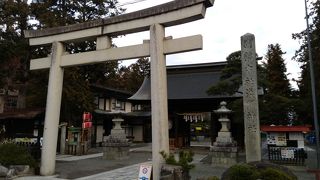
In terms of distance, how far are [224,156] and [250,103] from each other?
26.5ft

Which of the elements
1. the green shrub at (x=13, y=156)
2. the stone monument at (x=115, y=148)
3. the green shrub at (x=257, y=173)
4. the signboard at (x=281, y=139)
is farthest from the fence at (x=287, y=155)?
the green shrub at (x=13, y=156)

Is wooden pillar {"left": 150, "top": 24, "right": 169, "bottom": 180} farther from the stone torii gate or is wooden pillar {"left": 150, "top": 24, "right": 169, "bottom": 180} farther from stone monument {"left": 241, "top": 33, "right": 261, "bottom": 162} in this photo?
stone monument {"left": 241, "top": 33, "right": 261, "bottom": 162}

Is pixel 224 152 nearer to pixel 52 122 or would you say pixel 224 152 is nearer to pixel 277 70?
pixel 52 122

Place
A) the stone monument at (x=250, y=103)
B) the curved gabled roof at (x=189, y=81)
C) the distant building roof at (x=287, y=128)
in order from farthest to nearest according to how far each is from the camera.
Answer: the curved gabled roof at (x=189, y=81) → the distant building roof at (x=287, y=128) → the stone monument at (x=250, y=103)

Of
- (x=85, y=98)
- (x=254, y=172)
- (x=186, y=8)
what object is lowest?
(x=254, y=172)

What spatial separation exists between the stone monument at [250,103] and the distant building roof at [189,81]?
579 inches

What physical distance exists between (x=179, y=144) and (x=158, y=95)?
710 inches

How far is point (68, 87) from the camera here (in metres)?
22.5

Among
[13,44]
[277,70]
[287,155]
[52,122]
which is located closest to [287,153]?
[287,155]

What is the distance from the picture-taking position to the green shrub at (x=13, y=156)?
1398 cm

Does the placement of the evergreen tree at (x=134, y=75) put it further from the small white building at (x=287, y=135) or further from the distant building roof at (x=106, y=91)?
the small white building at (x=287, y=135)

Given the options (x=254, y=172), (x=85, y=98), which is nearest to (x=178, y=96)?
(x=85, y=98)

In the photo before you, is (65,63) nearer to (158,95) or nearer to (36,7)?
(158,95)

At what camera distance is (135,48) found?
12516 millimetres
